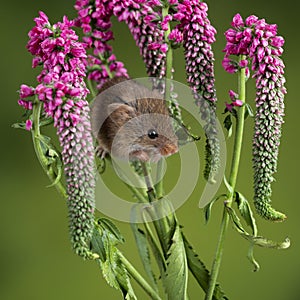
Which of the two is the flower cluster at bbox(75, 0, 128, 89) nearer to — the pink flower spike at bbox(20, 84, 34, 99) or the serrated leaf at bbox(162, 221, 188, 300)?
the pink flower spike at bbox(20, 84, 34, 99)

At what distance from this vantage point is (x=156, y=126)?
3.81ft

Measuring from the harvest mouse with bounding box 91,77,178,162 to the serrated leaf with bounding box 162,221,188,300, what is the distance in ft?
0.49

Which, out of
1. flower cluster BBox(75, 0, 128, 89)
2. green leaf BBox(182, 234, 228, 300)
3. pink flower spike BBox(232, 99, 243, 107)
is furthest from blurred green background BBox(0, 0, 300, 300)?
pink flower spike BBox(232, 99, 243, 107)

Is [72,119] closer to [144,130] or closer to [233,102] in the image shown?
[144,130]

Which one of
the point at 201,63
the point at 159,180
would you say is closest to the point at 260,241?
the point at 159,180

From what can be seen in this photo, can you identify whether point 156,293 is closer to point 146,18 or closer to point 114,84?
point 114,84

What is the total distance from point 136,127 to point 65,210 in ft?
2.48

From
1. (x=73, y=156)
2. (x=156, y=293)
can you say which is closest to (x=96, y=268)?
(x=156, y=293)

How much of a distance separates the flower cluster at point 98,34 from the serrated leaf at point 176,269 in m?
0.36

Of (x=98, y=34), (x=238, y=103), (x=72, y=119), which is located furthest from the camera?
(x=98, y=34)

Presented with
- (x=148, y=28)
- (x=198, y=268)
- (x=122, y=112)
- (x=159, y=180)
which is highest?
(x=148, y=28)

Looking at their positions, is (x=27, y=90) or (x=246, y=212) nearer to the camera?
(x=27, y=90)

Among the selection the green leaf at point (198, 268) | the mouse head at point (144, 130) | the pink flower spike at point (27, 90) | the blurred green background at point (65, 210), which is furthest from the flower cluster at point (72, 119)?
the blurred green background at point (65, 210)

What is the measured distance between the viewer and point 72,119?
104 centimetres
